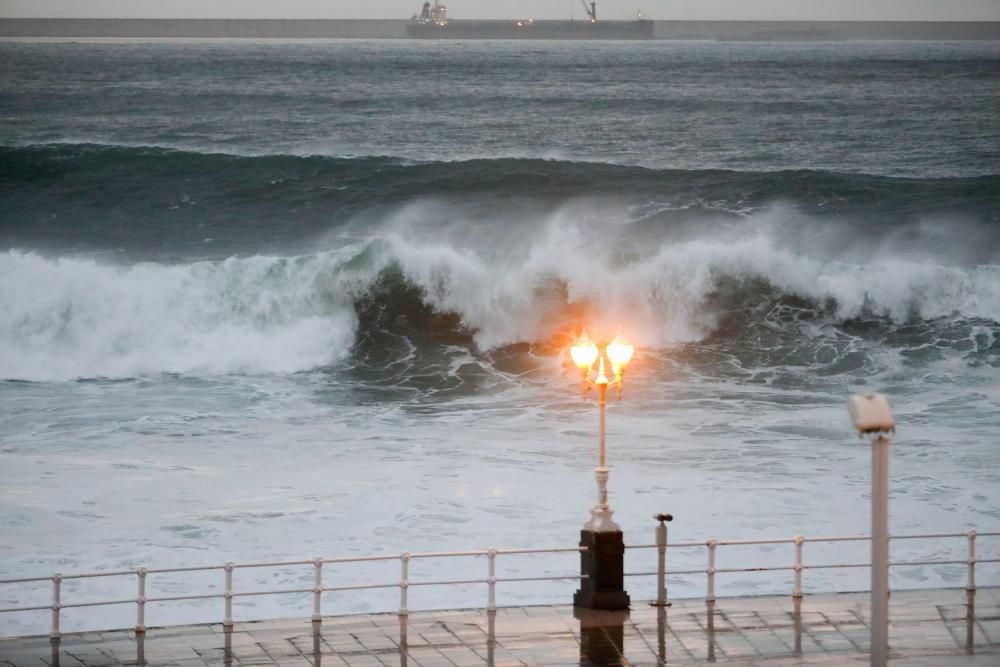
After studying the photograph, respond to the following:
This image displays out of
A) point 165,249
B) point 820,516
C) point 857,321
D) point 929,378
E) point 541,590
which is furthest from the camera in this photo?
point 165,249

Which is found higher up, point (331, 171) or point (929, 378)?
point (331, 171)

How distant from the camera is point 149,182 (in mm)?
50562

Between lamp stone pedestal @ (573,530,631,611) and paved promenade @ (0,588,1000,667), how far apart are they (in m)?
0.16

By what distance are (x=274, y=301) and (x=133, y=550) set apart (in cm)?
1965

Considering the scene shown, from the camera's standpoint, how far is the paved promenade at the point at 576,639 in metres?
14.7

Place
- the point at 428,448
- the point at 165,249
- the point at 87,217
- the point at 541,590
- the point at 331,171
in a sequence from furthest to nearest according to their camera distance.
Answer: the point at 331,171 < the point at 87,217 < the point at 165,249 < the point at 428,448 < the point at 541,590

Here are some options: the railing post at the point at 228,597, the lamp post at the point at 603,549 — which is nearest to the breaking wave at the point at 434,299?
the lamp post at the point at 603,549

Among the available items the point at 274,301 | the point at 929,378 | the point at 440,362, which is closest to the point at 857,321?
the point at 929,378

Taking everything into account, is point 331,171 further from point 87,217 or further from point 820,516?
point 820,516

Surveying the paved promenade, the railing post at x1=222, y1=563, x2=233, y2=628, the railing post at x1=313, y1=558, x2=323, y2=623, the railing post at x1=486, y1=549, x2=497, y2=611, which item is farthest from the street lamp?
the railing post at x1=222, y1=563, x2=233, y2=628

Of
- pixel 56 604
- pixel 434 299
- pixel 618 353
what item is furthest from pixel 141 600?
pixel 434 299

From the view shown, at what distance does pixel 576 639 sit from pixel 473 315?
24.5m

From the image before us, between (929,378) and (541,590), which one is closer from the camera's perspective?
(541,590)

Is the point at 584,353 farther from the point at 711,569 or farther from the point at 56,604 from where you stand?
the point at 56,604
